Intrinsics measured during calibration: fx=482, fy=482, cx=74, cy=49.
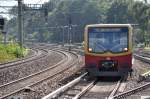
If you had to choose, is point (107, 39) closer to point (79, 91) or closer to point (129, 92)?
point (79, 91)

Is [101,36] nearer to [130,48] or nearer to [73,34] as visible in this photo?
[130,48]

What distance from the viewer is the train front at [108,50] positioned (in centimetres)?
2184

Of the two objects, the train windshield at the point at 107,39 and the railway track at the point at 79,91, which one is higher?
the train windshield at the point at 107,39

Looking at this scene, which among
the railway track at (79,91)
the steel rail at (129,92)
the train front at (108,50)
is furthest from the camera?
the train front at (108,50)

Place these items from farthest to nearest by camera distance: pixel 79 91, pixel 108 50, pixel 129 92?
pixel 108 50 < pixel 79 91 < pixel 129 92

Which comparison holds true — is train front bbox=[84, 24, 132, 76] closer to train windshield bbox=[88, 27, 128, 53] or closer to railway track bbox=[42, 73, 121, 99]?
train windshield bbox=[88, 27, 128, 53]

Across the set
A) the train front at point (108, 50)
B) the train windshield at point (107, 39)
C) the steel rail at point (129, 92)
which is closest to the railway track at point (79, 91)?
the steel rail at point (129, 92)

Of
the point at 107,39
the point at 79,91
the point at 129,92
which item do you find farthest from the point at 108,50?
the point at 129,92

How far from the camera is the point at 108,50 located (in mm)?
21875

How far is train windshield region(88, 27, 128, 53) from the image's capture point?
21.9m

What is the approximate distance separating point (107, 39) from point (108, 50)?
557mm

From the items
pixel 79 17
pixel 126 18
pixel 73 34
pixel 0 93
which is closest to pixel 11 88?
pixel 0 93

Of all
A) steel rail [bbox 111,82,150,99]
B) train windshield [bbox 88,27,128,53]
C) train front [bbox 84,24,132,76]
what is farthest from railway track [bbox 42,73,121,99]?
train windshield [bbox 88,27,128,53]

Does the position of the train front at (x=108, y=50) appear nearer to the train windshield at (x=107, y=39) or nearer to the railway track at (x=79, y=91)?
the train windshield at (x=107, y=39)
